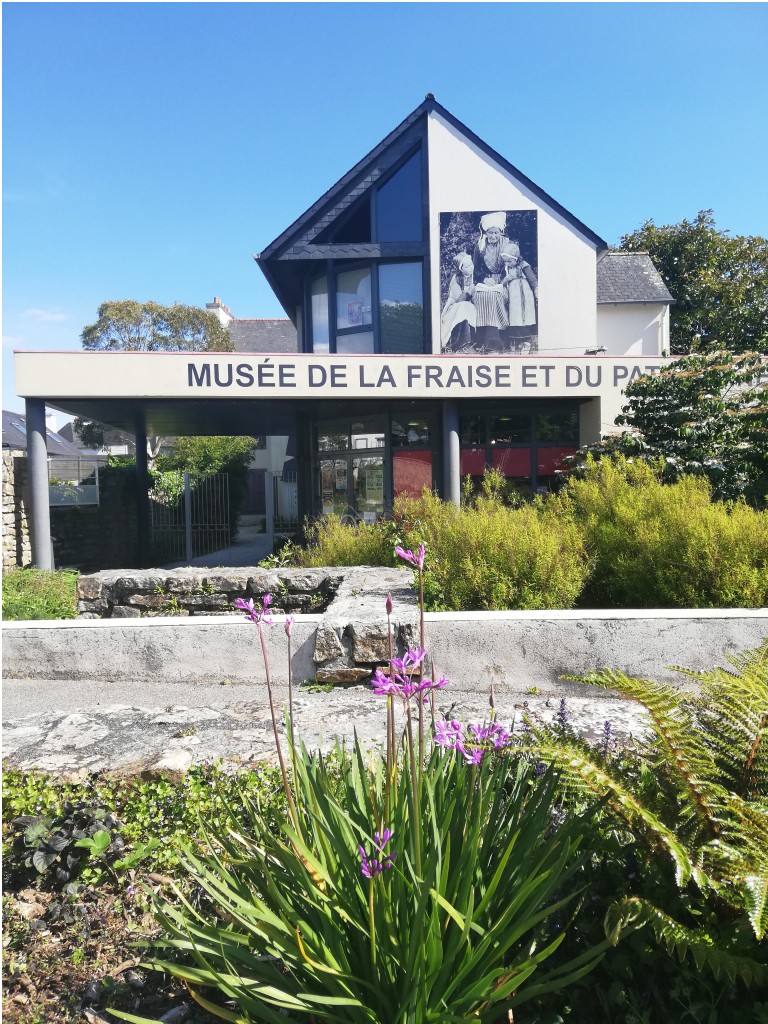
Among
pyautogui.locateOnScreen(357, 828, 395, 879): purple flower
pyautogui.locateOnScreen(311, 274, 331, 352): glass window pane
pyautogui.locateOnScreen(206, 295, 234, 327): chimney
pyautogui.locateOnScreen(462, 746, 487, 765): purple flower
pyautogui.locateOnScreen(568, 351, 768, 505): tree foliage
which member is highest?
pyautogui.locateOnScreen(206, 295, 234, 327): chimney

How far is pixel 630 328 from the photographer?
19562 millimetres

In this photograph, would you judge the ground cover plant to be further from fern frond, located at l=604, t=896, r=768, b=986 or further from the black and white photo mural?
the black and white photo mural

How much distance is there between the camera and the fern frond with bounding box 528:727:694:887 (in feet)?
5.04

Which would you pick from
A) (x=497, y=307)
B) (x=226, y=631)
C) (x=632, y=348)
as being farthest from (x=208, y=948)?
(x=632, y=348)

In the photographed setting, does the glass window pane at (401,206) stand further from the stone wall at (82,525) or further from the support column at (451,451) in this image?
the stone wall at (82,525)

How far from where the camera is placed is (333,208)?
1578 cm

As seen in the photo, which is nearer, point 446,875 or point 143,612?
point 446,875

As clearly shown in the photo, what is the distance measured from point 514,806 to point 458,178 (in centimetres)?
1611

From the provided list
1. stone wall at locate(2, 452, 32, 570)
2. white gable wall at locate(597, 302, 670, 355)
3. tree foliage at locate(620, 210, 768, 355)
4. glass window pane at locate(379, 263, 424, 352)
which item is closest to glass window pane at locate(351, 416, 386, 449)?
glass window pane at locate(379, 263, 424, 352)

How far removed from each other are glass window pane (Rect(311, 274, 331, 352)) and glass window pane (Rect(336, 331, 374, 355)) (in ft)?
1.11

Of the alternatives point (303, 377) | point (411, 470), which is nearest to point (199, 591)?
point (303, 377)

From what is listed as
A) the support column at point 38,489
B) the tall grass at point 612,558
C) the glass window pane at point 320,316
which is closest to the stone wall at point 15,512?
the support column at point 38,489

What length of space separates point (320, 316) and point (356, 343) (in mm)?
1260

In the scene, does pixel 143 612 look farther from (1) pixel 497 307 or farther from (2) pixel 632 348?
(2) pixel 632 348
